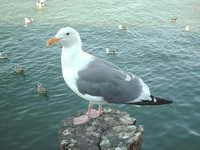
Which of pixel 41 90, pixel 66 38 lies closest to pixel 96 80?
pixel 66 38

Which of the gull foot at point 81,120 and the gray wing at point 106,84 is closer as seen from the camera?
the gray wing at point 106,84

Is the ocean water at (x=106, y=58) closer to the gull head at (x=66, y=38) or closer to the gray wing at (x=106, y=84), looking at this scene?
the gray wing at (x=106, y=84)

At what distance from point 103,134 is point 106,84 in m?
1.08

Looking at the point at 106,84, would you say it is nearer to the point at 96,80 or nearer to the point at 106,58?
the point at 96,80

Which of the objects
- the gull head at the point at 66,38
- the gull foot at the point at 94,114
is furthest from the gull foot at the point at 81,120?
the gull head at the point at 66,38

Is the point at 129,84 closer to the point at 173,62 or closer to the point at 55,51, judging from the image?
the point at 173,62

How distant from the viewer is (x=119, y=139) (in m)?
4.77

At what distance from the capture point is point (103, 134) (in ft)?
16.3

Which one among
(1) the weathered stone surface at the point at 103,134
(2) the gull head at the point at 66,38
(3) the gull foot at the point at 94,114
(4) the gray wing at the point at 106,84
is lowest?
(1) the weathered stone surface at the point at 103,134

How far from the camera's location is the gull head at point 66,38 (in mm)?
4914

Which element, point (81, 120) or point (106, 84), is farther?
point (81, 120)

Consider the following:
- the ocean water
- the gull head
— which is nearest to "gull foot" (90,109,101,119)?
the gull head

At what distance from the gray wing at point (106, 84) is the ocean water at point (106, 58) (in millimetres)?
3312

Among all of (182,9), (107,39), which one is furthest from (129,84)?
(182,9)
